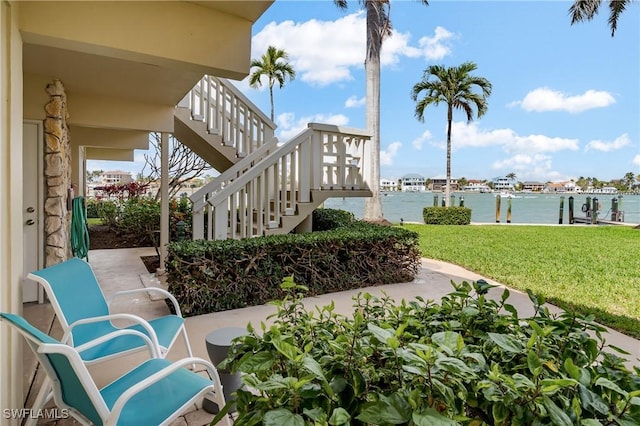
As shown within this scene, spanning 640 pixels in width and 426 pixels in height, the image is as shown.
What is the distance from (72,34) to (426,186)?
4376 centimetres

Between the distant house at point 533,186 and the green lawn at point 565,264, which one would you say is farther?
the distant house at point 533,186

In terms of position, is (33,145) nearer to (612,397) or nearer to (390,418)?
(390,418)

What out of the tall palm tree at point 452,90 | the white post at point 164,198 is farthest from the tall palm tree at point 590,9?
the white post at point 164,198

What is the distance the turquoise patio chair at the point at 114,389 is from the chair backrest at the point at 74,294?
1.80ft

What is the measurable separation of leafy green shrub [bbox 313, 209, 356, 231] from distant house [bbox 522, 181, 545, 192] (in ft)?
166

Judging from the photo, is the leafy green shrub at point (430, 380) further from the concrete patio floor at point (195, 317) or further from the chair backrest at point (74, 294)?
the chair backrest at point (74, 294)

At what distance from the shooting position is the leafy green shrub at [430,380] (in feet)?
2.73

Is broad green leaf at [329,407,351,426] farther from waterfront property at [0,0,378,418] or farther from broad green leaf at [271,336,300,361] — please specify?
waterfront property at [0,0,378,418]

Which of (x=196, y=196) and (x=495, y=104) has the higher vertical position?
(x=495, y=104)

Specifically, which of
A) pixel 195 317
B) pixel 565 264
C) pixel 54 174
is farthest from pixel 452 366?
pixel 565 264

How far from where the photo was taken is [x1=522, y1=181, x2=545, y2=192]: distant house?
48375 mm

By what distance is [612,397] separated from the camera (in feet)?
3.01

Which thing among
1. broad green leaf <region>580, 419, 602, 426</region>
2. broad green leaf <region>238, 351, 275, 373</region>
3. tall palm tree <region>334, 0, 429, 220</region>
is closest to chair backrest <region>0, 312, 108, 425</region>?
broad green leaf <region>238, 351, 275, 373</region>

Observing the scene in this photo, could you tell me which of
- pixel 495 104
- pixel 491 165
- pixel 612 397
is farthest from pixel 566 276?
pixel 491 165
